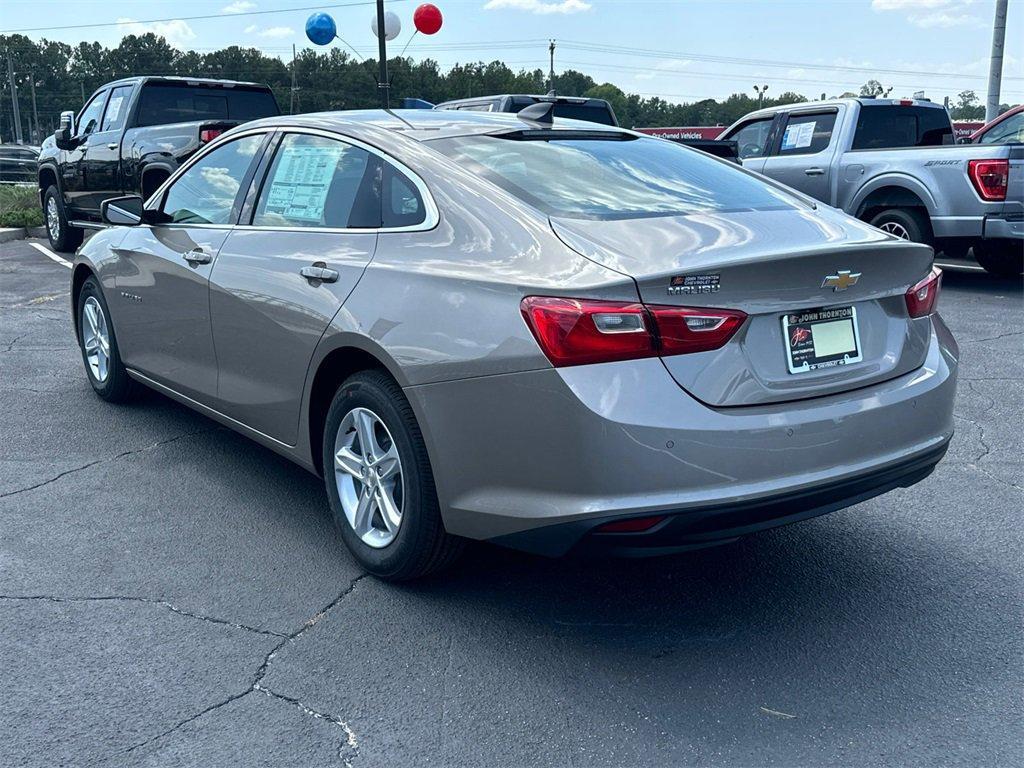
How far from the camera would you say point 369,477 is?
3629 millimetres

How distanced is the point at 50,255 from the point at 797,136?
9.50 m

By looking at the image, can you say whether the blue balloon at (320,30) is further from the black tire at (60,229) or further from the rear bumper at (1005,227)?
the rear bumper at (1005,227)

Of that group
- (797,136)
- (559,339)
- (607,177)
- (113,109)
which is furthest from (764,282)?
(113,109)

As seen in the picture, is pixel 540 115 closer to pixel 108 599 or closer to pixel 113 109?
pixel 108 599

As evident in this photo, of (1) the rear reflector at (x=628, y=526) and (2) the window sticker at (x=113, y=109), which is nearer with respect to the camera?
(1) the rear reflector at (x=628, y=526)

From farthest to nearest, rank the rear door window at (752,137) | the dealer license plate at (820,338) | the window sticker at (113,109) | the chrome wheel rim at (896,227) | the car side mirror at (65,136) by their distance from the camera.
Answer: the car side mirror at (65,136), the window sticker at (113,109), the rear door window at (752,137), the chrome wheel rim at (896,227), the dealer license plate at (820,338)

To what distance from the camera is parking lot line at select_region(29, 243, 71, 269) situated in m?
12.8

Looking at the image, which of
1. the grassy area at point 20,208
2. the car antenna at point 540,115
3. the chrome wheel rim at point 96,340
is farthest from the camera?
the grassy area at point 20,208

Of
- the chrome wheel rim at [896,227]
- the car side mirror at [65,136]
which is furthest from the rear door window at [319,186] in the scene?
the car side mirror at [65,136]

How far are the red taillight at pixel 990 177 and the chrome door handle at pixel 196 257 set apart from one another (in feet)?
25.0

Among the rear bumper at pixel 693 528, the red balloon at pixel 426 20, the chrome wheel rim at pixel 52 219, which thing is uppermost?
the red balloon at pixel 426 20

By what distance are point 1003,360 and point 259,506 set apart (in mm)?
5226

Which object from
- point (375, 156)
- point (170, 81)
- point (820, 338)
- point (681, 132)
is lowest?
point (681, 132)

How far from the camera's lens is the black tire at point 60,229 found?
13547mm
